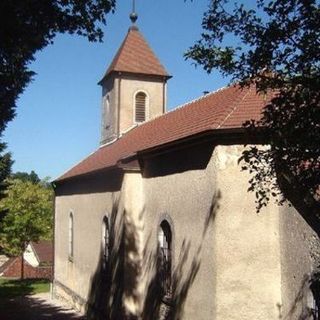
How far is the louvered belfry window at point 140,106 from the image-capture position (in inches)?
1046

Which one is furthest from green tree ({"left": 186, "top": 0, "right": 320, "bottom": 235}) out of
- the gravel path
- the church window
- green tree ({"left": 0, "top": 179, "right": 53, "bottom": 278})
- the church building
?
green tree ({"left": 0, "top": 179, "right": 53, "bottom": 278})

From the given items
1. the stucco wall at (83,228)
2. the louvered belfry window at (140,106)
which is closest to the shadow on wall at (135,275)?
the stucco wall at (83,228)

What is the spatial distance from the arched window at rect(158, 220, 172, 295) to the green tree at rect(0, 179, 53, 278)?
80.2ft

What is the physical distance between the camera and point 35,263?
62.0m

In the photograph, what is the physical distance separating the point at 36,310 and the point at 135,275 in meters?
9.06

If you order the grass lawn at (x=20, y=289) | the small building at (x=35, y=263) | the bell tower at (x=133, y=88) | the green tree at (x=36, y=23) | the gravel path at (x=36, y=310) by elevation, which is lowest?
the small building at (x=35, y=263)

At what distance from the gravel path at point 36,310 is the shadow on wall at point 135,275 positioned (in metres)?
2.61

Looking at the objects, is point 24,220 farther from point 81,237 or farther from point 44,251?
point 44,251

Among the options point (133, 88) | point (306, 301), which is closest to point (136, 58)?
point (133, 88)

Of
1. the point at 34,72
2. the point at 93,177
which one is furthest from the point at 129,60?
the point at 34,72

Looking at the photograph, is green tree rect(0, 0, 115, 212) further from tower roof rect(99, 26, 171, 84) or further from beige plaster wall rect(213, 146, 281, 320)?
tower roof rect(99, 26, 171, 84)

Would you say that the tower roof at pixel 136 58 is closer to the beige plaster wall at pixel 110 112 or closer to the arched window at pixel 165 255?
the beige plaster wall at pixel 110 112

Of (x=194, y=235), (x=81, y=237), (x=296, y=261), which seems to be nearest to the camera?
(x=296, y=261)

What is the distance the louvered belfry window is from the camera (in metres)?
26.6
